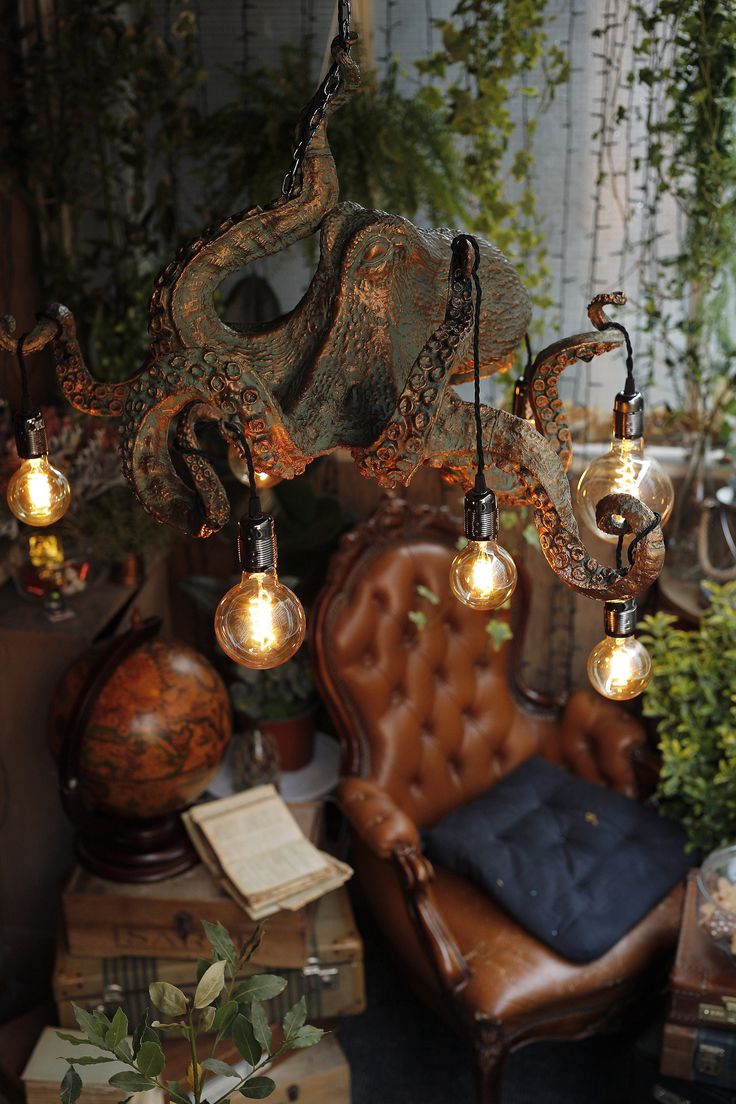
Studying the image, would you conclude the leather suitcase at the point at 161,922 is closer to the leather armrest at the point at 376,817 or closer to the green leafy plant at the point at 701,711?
the leather armrest at the point at 376,817

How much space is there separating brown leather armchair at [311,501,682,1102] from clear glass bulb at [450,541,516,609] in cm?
143

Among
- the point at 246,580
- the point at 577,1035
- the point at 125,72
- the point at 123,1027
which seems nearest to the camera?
the point at 246,580

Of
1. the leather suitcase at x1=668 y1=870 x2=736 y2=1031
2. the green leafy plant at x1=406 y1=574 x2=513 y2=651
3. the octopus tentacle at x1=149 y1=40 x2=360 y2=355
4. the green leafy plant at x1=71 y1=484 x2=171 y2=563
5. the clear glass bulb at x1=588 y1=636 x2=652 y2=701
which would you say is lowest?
the leather suitcase at x1=668 y1=870 x2=736 y2=1031

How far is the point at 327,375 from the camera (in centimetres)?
120

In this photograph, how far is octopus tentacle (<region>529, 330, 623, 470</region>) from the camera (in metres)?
1.31

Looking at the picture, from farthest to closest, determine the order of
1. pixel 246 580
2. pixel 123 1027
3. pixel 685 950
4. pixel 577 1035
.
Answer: pixel 577 1035 < pixel 685 950 < pixel 123 1027 < pixel 246 580

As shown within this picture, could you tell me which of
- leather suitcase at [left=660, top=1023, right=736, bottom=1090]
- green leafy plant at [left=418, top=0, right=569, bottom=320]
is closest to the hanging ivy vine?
green leafy plant at [left=418, top=0, right=569, bottom=320]

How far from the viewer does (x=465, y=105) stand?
254 cm

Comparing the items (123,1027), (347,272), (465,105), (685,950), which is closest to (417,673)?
(685,950)

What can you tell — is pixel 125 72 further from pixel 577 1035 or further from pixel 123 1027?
pixel 577 1035

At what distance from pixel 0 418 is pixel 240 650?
156 centimetres

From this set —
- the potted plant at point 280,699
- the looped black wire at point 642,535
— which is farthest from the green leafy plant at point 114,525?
the looped black wire at point 642,535

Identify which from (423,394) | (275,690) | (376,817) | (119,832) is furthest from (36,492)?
(275,690)

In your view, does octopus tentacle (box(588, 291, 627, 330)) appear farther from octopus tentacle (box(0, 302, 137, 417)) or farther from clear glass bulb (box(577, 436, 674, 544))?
octopus tentacle (box(0, 302, 137, 417))
